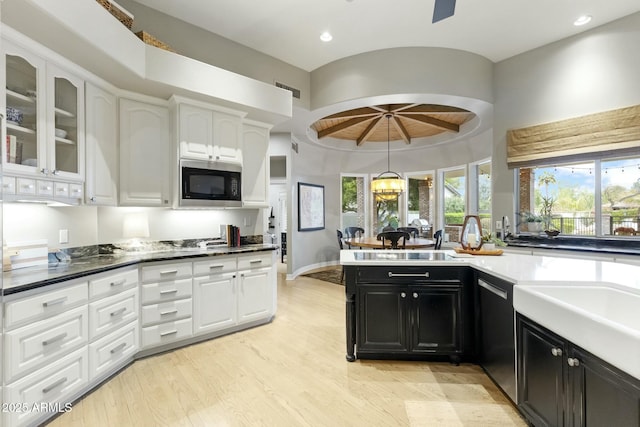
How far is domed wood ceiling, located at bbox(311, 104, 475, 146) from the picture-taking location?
4879mm

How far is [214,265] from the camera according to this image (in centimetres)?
302

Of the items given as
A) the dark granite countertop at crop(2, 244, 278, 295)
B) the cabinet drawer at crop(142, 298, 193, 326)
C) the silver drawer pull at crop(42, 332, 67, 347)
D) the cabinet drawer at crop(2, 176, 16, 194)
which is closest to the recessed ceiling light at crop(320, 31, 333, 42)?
the dark granite countertop at crop(2, 244, 278, 295)

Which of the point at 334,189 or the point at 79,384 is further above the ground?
the point at 334,189

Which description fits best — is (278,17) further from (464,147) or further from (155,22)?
(464,147)

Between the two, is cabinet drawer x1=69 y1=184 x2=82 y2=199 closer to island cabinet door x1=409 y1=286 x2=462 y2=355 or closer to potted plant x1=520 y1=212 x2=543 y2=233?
island cabinet door x1=409 y1=286 x2=462 y2=355

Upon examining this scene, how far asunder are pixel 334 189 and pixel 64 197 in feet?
18.0

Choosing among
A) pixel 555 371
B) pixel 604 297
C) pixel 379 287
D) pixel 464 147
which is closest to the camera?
pixel 555 371

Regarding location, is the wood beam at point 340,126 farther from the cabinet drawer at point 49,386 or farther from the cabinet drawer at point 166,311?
the cabinet drawer at point 49,386

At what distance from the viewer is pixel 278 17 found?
10.6 feet

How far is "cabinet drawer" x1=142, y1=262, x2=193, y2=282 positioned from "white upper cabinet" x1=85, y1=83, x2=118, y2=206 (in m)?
0.74

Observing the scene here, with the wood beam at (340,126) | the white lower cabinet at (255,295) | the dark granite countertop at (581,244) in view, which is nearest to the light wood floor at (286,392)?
the white lower cabinet at (255,295)

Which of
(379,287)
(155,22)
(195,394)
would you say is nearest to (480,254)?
(379,287)

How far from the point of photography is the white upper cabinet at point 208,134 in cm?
303

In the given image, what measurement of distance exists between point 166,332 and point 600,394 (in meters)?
3.08
